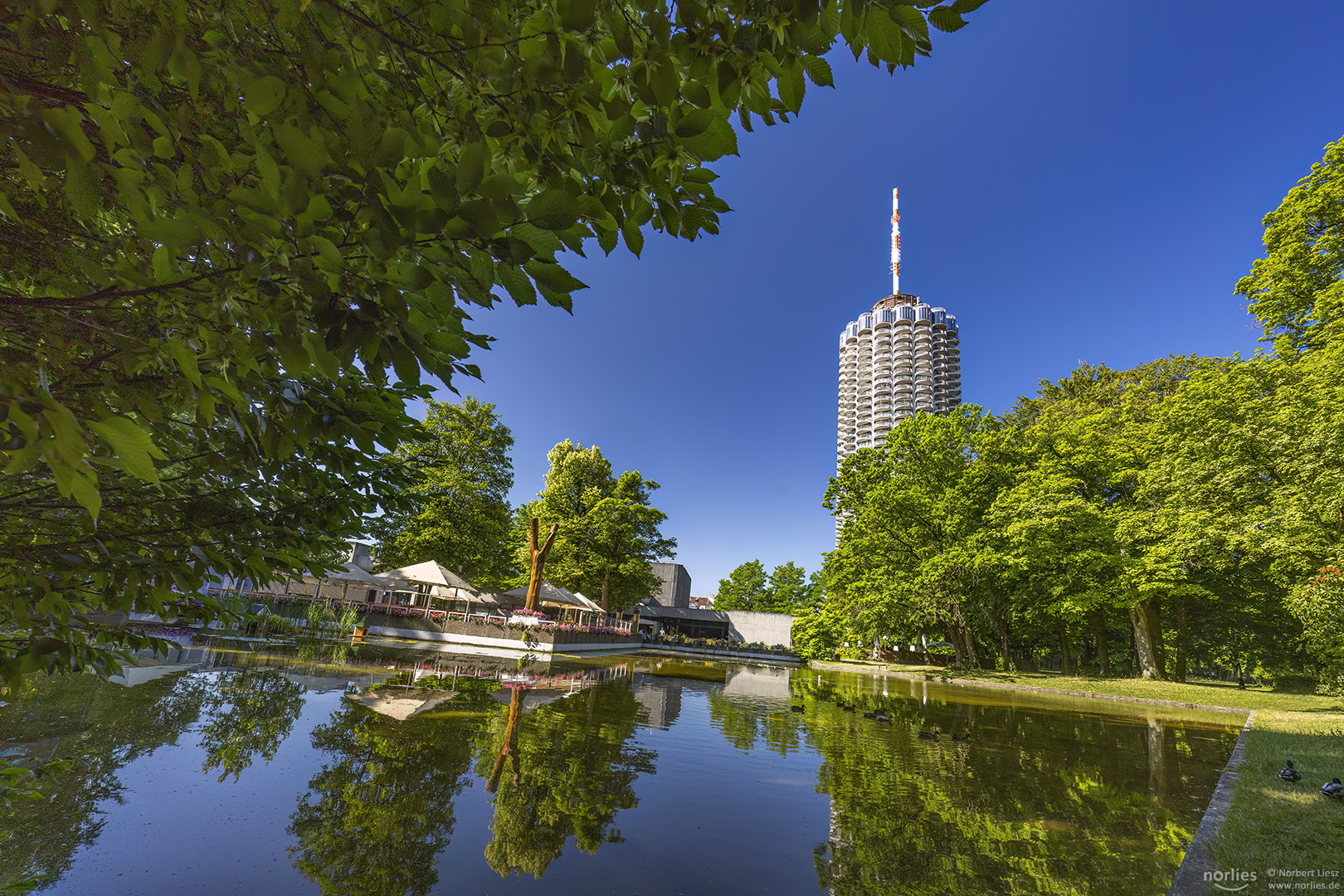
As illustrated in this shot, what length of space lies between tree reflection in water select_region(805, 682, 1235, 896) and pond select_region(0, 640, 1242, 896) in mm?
32

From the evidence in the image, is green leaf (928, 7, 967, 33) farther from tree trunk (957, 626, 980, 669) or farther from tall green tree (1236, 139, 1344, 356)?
tree trunk (957, 626, 980, 669)

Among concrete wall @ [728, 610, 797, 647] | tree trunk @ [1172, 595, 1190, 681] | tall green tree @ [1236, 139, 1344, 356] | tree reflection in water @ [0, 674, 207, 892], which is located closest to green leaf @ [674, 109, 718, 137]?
tree reflection in water @ [0, 674, 207, 892]

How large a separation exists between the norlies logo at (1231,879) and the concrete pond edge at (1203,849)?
5 centimetres

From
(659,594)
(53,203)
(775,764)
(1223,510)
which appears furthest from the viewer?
(659,594)

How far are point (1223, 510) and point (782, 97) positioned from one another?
24.9 meters

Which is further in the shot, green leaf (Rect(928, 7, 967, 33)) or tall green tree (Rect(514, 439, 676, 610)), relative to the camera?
tall green tree (Rect(514, 439, 676, 610))

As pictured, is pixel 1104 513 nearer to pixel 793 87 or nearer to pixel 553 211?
pixel 793 87

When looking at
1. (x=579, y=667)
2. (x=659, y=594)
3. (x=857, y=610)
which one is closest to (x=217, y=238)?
(x=579, y=667)

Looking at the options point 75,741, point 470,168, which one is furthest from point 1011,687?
point 470,168

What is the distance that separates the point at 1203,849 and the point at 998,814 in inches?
67.6

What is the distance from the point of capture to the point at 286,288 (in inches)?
40.0

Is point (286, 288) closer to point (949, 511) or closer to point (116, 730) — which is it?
point (116, 730)

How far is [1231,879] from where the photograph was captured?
411 cm

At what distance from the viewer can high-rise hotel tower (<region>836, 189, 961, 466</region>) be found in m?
122
